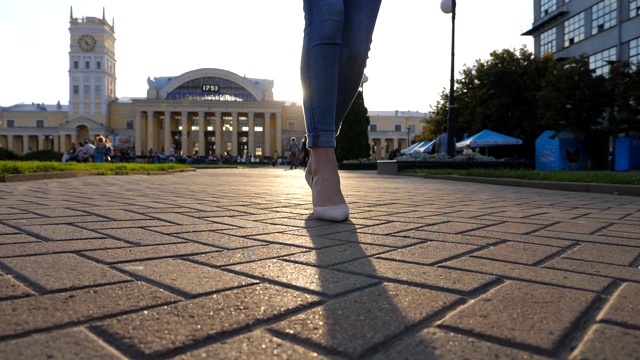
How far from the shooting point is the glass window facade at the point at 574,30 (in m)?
30.9

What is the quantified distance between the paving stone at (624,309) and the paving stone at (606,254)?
45 centimetres

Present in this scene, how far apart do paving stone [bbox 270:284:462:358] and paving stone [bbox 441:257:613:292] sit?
0.36 m

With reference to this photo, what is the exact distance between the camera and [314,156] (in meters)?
2.91

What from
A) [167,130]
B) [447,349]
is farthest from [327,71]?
[167,130]

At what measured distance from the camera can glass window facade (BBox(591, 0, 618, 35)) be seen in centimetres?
2730

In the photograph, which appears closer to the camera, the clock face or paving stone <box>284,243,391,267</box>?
paving stone <box>284,243,391,267</box>

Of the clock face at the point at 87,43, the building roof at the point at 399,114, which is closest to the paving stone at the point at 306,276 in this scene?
the clock face at the point at 87,43

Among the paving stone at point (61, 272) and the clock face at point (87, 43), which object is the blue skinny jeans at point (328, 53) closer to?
the paving stone at point (61, 272)

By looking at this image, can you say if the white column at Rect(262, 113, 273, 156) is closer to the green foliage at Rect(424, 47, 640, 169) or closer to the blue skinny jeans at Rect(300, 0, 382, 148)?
the green foliage at Rect(424, 47, 640, 169)

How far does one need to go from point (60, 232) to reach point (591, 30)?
34.2 metres

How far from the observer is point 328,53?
2.79 m

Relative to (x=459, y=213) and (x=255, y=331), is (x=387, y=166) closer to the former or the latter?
(x=459, y=213)

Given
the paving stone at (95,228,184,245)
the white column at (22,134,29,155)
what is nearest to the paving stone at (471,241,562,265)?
the paving stone at (95,228,184,245)

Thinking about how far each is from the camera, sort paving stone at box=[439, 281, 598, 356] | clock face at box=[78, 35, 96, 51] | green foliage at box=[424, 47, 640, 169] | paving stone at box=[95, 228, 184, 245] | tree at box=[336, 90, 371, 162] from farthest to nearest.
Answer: clock face at box=[78, 35, 96, 51] → tree at box=[336, 90, 371, 162] → green foliage at box=[424, 47, 640, 169] → paving stone at box=[95, 228, 184, 245] → paving stone at box=[439, 281, 598, 356]
